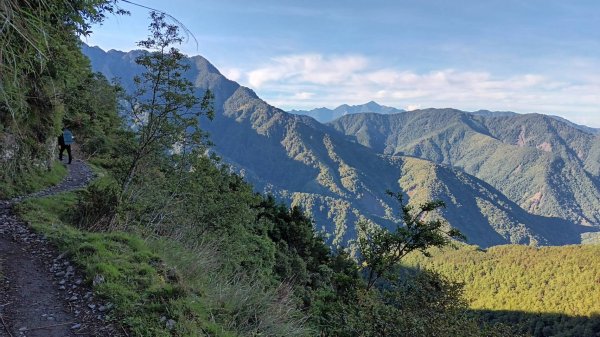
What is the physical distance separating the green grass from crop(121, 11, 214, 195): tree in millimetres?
3808

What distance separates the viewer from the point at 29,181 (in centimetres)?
1661

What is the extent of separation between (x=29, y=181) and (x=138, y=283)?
38.5ft

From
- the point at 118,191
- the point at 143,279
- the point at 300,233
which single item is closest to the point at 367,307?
the point at 143,279

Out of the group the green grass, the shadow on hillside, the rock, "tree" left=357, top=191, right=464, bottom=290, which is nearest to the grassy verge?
the rock

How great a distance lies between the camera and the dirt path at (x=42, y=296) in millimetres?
6641

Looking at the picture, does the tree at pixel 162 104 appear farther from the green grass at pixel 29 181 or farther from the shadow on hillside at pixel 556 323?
the shadow on hillside at pixel 556 323

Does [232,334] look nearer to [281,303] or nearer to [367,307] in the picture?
[281,303]

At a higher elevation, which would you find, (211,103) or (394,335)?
(211,103)

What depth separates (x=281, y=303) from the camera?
9.95 meters

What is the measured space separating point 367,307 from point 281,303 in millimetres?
3503

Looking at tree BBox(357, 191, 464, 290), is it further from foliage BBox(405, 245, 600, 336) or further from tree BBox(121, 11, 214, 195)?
foliage BBox(405, 245, 600, 336)

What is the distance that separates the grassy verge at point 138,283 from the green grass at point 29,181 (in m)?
4.31

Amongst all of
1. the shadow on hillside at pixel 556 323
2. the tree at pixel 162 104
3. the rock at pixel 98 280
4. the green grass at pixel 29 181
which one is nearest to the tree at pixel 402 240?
the tree at pixel 162 104

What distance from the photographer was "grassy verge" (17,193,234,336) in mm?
7117
